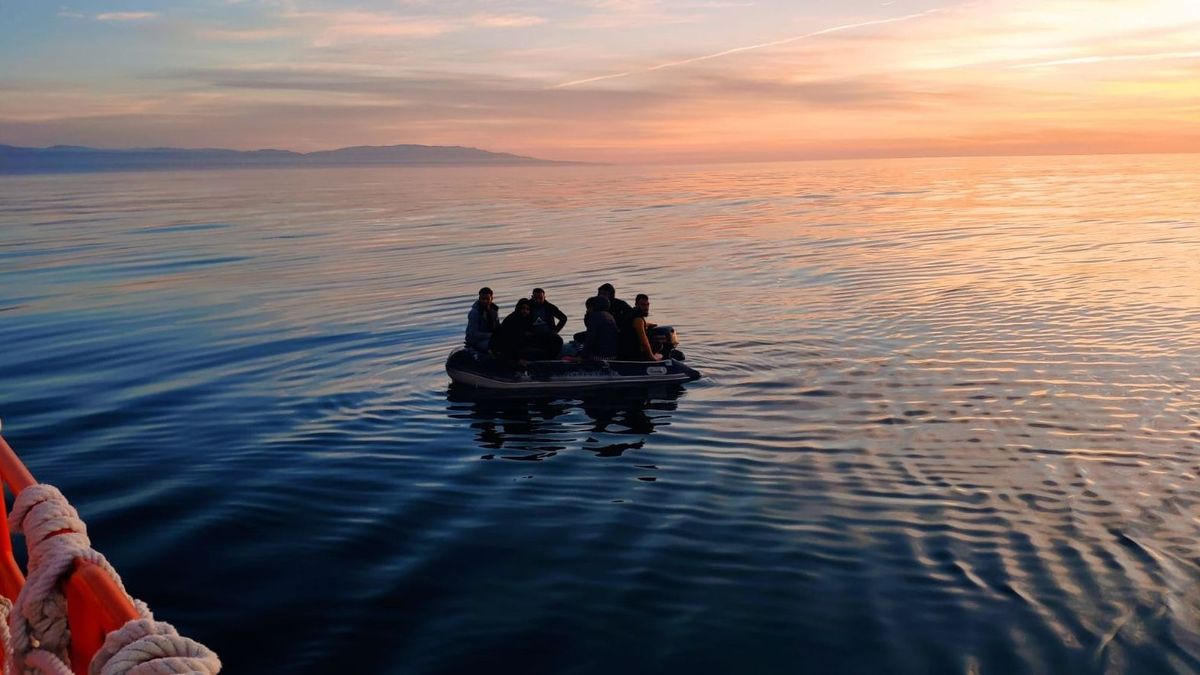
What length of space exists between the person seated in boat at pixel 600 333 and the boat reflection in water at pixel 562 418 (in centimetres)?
78

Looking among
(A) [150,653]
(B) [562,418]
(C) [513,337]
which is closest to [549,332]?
(C) [513,337]

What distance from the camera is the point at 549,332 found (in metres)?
20.9

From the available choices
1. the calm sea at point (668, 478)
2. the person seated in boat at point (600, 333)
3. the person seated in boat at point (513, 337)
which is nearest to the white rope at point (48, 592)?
the calm sea at point (668, 478)

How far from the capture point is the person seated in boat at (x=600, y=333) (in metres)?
20.6

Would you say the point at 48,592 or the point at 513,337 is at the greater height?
the point at 48,592

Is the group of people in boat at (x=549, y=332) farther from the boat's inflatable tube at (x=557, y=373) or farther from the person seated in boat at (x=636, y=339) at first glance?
the boat's inflatable tube at (x=557, y=373)

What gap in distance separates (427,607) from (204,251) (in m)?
46.5

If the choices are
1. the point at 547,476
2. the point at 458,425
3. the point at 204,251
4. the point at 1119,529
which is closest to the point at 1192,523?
the point at 1119,529

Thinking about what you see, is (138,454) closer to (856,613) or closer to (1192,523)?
(856,613)

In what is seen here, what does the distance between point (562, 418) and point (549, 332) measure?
8.16ft

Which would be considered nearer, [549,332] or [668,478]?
[668,478]

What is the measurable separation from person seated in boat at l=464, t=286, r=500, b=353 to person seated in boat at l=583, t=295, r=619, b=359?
1898mm

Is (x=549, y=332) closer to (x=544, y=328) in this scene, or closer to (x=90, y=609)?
(x=544, y=328)

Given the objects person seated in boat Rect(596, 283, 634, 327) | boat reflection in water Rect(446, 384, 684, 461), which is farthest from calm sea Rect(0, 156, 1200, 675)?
person seated in boat Rect(596, 283, 634, 327)
